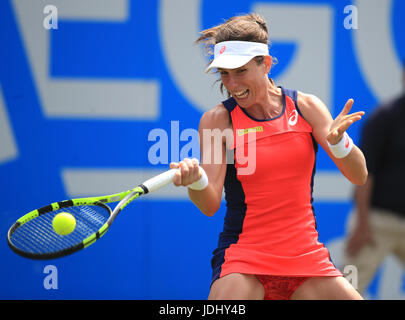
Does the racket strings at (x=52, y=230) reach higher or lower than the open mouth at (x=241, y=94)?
lower

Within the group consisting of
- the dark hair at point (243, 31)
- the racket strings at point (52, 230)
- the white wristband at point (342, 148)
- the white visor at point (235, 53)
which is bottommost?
the racket strings at point (52, 230)

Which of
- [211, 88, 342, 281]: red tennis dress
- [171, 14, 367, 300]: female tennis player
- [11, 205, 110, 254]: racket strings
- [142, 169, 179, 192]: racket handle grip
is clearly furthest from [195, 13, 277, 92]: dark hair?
[11, 205, 110, 254]: racket strings

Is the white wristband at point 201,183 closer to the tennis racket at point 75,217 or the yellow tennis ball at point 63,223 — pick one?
the tennis racket at point 75,217

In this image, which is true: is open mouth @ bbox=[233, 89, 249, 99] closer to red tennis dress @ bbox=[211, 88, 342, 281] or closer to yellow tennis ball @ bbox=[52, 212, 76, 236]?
red tennis dress @ bbox=[211, 88, 342, 281]

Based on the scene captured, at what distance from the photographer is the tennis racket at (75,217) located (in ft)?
7.17

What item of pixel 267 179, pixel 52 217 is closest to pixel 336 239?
pixel 267 179

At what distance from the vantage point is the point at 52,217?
2.33m

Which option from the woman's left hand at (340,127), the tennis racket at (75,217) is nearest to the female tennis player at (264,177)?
the woman's left hand at (340,127)

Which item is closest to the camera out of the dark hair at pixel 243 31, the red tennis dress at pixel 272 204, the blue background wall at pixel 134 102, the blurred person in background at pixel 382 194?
the red tennis dress at pixel 272 204

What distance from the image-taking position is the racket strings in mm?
2223

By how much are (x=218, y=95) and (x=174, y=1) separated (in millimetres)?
703

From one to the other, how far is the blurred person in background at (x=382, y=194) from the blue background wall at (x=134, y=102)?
582 millimetres
